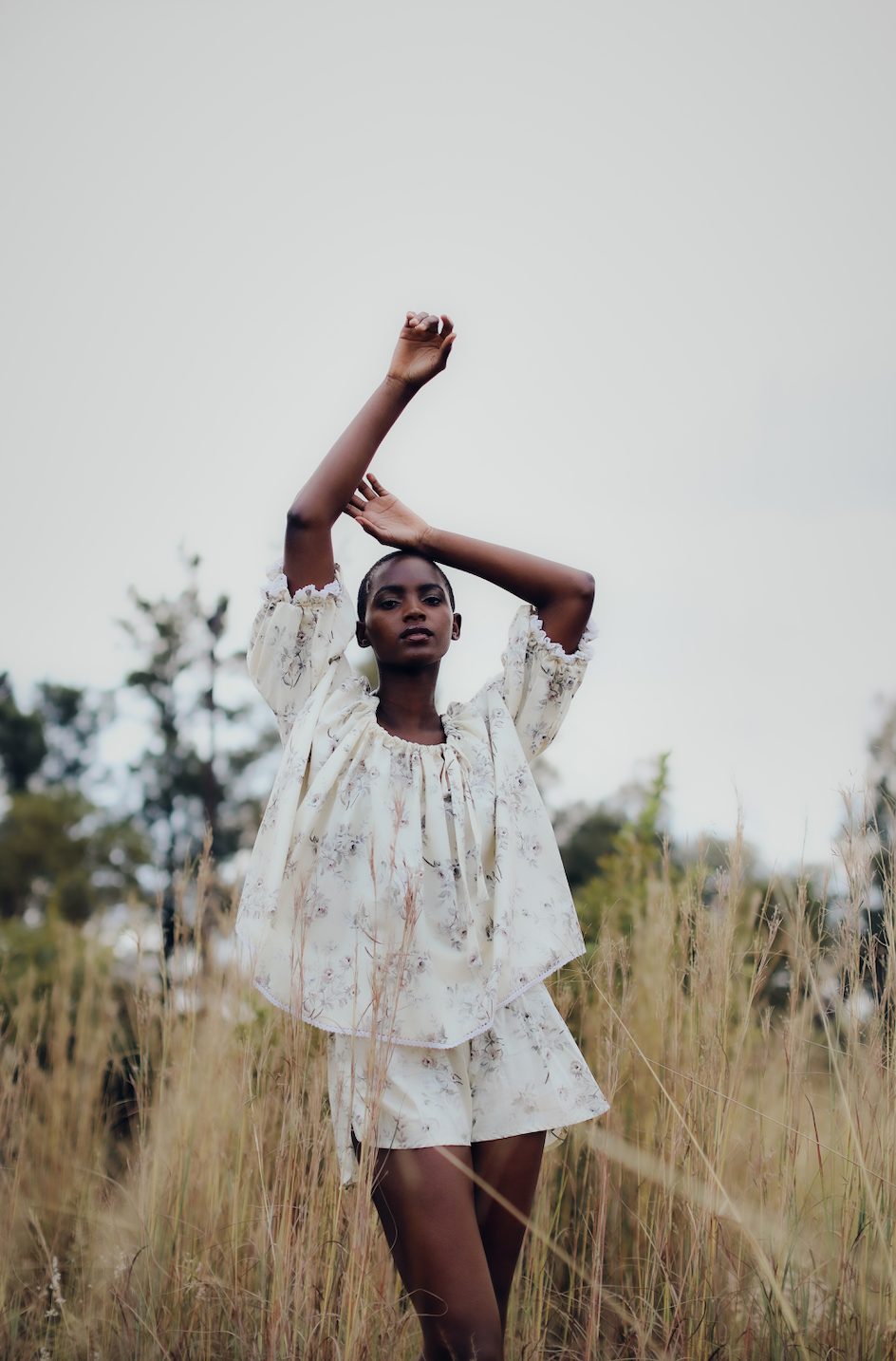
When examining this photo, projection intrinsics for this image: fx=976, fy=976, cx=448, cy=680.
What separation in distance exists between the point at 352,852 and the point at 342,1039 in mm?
343

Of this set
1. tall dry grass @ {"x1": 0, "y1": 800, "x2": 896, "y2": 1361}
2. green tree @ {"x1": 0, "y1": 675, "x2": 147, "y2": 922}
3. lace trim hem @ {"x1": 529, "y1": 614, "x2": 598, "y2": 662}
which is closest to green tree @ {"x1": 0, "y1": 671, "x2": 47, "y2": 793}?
green tree @ {"x1": 0, "y1": 675, "x2": 147, "y2": 922}

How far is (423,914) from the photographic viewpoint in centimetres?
183

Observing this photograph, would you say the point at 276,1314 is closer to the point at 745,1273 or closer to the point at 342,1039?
the point at 342,1039

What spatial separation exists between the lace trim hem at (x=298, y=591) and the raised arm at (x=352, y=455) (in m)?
0.02

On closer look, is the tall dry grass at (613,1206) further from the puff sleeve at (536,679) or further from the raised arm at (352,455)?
the raised arm at (352,455)

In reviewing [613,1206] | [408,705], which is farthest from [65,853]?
[408,705]

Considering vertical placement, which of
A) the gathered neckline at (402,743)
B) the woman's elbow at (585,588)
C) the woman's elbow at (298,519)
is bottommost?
the gathered neckline at (402,743)

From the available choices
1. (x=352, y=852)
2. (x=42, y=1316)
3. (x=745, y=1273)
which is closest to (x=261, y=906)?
(x=352, y=852)

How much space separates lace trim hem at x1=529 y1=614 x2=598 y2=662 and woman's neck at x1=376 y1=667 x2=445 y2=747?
0.80ft

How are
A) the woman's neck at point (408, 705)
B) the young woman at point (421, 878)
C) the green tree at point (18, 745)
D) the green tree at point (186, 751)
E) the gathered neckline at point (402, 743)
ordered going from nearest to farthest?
1. the young woman at point (421, 878)
2. the gathered neckline at point (402, 743)
3. the woman's neck at point (408, 705)
4. the green tree at point (186, 751)
5. the green tree at point (18, 745)

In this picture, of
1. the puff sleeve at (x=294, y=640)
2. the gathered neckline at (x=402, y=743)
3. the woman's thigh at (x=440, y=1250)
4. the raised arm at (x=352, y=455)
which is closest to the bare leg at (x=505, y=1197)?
the woman's thigh at (x=440, y=1250)

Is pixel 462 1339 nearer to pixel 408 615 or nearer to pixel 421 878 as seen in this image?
pixel 421 878

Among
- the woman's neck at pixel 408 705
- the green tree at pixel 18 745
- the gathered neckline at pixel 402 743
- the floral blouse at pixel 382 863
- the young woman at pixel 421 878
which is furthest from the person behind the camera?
the green tree at pixel 18 745

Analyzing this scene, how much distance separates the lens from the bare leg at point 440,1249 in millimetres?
1536
